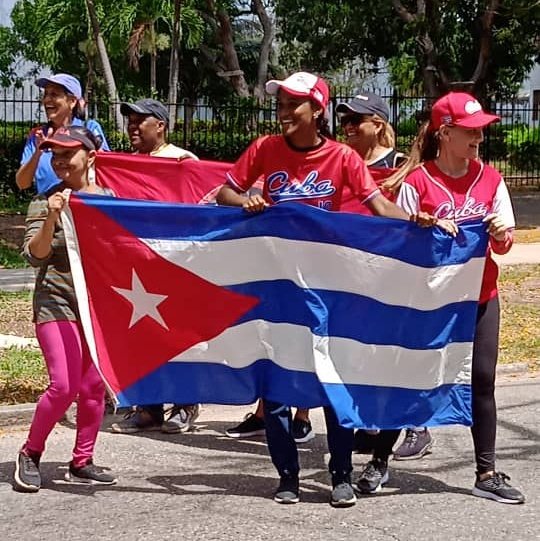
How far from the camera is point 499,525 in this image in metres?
5.02

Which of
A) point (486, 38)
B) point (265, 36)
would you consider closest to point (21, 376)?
point (486, 38)

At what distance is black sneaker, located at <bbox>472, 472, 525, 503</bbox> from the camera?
534 centimetres

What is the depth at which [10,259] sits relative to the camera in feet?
48.0

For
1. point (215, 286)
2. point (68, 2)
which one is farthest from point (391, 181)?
point (68, 2)

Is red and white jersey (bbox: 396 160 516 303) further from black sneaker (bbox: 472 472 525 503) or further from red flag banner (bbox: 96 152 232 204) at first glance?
red flag banner (bbox: 96 152 232 204)

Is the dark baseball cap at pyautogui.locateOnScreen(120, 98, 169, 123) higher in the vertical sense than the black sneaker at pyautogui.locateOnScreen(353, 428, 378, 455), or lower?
higher

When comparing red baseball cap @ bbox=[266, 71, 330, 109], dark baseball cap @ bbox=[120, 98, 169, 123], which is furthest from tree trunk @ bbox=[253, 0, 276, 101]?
red baseball cap @ bbox=[266, 71, 330, 109]

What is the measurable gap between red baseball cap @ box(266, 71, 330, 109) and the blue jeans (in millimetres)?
1430

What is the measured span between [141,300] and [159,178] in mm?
2496

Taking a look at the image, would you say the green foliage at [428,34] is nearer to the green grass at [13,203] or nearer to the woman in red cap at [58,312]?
the green grass at [13,203]

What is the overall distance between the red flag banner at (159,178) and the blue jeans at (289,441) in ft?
8.95

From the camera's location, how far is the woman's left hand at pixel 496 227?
17.1ft

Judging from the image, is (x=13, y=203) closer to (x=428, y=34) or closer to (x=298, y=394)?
(x=428, y=34)

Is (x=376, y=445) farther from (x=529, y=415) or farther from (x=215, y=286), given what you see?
(x=529, y=415)
